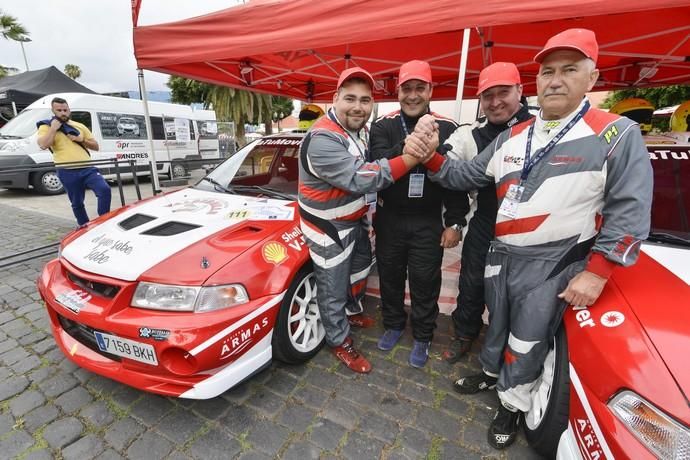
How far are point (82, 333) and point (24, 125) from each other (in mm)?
10119

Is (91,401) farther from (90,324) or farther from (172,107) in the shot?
(172,107)

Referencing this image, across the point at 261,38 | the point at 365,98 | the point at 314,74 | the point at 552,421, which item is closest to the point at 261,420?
the point at 552,421

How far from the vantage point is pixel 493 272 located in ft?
6.05

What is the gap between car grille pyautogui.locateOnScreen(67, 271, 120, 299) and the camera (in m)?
1.87

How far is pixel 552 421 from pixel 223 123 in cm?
1385

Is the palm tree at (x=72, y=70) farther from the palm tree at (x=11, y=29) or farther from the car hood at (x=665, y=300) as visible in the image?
the car hood at (x=665, y=300)

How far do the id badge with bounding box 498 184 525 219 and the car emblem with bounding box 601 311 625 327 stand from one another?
549 mm

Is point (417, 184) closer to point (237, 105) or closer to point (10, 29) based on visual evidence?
point (237, 105)

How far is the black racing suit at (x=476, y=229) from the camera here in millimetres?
2145

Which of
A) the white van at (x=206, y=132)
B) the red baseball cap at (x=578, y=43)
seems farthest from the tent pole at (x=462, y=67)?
the white van at (x=206, y=132)

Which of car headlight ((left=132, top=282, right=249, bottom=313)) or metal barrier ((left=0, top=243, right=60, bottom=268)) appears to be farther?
metal barrier ((left=0, top=243, right=60, bottom=268))

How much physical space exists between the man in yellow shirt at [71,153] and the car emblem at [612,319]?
543 cm

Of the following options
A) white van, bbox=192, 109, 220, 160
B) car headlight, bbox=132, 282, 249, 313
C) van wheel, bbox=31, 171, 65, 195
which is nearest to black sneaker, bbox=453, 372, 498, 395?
car headlight, bbox=132, 282, 249, 313

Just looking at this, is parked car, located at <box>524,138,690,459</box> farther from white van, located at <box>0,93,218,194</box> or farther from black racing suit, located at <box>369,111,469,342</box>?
white van, located at <box>0,93,218,194</box>
